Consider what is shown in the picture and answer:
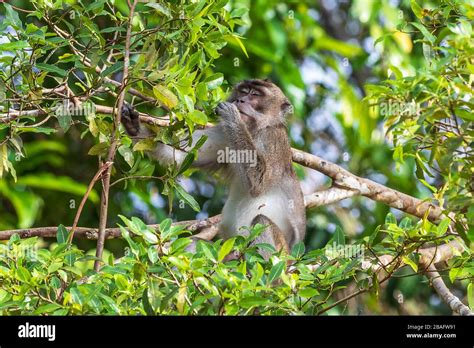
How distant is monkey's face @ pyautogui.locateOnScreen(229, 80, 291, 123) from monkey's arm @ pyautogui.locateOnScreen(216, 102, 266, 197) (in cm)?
38

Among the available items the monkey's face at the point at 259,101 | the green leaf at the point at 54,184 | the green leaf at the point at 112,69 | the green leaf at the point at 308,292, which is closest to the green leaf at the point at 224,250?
the green leaf at the point at 308,292

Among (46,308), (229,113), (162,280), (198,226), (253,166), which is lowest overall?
(198,226)

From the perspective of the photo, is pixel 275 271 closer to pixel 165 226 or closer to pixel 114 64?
pixel 165 226

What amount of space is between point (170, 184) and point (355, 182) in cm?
267

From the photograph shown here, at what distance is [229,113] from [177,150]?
0.56 metres

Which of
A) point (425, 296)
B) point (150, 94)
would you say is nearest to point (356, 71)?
point (425, 296)

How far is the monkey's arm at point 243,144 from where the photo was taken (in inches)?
263

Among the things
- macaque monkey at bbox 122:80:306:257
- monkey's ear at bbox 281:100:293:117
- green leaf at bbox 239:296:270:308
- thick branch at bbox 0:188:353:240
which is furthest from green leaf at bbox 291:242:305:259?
monkey's ear at bbox 281:100:293:117

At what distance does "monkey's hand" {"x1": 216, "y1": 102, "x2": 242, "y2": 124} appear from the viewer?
261 inches

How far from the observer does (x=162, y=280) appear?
3.59 m

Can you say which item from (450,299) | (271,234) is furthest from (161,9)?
(271,234)

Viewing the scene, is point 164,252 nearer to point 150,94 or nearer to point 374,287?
point 374,287

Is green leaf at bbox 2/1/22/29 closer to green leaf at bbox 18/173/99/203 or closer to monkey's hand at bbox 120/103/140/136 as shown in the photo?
monkey's hand at bbox 120/103/140/136

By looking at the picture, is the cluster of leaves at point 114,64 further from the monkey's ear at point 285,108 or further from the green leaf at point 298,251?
the monkey's ear at point 285,108
